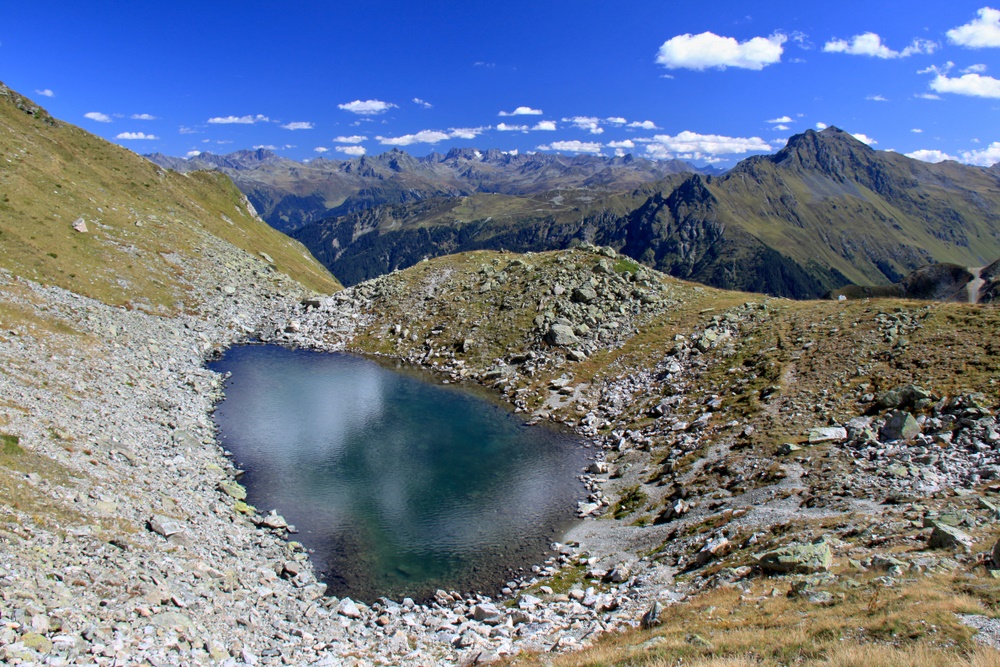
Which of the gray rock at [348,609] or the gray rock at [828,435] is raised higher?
the gray rock at [828,435]

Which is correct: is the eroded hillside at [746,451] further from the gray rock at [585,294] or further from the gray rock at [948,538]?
the gray rock at [585,294]

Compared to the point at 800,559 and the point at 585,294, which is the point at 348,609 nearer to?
the point at 800,559

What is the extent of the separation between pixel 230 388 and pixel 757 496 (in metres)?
57.0

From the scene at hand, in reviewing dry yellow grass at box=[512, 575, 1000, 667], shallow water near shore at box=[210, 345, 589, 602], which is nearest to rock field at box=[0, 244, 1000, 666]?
dry yellow grass at box=[512, 575, 1000, 667]

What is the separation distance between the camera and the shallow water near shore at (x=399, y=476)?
3531 centimetres

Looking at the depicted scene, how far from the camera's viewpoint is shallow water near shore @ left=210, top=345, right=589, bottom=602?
35.3 meters

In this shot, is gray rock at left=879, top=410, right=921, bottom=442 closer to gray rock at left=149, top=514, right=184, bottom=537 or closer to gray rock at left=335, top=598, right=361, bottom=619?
gray rock at left=335, top=598, right=361, bottom=619

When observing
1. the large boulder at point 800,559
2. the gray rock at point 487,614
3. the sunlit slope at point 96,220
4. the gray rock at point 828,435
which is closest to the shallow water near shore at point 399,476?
the gray rock at point 487,614

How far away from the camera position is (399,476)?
46.9 m

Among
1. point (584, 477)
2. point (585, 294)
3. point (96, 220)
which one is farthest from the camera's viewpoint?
point (96, 220)

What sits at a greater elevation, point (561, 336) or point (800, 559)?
point (561, 336)

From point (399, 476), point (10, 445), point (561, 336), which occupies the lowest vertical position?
point (399, 476)

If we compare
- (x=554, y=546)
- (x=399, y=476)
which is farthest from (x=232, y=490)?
(x=554, y=546)

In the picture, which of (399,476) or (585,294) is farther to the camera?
(585,294)
